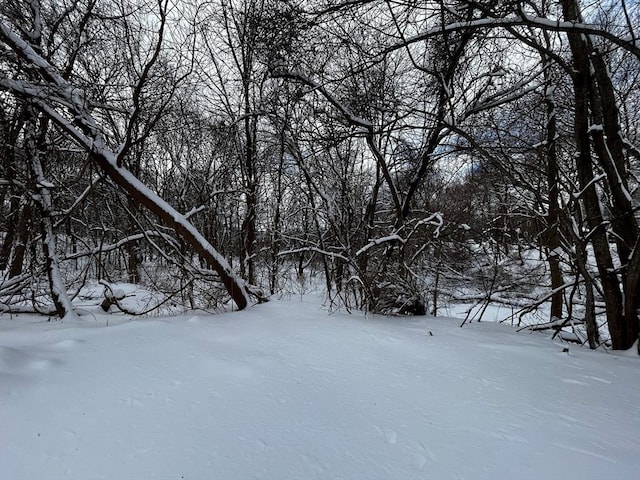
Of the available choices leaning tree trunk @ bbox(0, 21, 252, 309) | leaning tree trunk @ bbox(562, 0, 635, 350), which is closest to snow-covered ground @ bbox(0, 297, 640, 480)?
leaning tree trunk @ bbox(562, 0, 635, 350)

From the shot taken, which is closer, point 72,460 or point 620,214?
point 72,460

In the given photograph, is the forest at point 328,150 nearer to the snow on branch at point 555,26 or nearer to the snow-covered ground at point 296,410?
the snow on branch at point 555,26

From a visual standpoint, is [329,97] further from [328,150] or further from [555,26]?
[555,26]

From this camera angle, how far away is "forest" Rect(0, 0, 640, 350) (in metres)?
3.47

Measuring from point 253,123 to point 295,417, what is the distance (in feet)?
24.4

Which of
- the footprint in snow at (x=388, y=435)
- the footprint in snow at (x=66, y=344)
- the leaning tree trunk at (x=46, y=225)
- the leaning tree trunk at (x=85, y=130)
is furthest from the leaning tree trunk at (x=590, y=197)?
the leaning tree trunk at (x=46, y=225)

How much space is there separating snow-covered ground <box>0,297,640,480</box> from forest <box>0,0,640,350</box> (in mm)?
1871

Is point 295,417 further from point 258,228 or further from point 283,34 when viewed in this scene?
point 258,228

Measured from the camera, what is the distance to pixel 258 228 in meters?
9.49

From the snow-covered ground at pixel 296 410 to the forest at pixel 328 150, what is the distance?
1.87 meters

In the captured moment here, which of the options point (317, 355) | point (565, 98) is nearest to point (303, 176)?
point (565, 98)

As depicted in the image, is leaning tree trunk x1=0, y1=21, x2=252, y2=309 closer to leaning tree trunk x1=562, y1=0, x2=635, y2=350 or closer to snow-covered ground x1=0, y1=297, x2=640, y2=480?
snow-covered ground x1=0, y1=297, x2=640, y2=480

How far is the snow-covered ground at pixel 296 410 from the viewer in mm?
1213

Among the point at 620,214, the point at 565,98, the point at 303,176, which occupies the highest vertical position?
the point at 565,98
